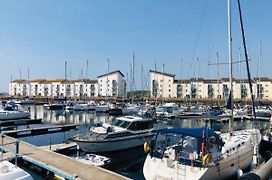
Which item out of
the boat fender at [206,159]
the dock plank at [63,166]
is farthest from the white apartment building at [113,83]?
the boat fender at [206,159]

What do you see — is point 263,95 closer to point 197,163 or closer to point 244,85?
point 244,85

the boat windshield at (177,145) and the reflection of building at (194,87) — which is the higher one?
the reflection of building at (194,87)

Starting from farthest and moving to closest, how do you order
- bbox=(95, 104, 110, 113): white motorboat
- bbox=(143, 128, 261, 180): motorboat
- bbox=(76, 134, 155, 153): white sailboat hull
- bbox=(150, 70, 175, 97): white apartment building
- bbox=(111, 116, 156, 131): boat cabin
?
bbox=(150, 70, 175, 97): white apartment building
bbox=(95, 104, 110, 113): white motorboat
bbox=(111, 116, 156, 131): boat cabin
bbox=(76, 134, 155, 153): white sailboat hull
bbox=(143, 128, 261, 180): motorboat

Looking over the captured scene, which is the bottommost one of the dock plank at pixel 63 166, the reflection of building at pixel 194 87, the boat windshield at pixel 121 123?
the dock plank at pixel 63 166

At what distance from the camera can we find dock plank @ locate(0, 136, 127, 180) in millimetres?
12267

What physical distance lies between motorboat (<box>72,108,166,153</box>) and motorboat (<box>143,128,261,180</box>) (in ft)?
24.6

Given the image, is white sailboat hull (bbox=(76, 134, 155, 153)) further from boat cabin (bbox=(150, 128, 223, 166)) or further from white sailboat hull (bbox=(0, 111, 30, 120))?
white sailboat hull (bbox=(0, 111, 30, 120))

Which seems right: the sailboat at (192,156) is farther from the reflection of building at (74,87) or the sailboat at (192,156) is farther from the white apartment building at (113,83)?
the white apartment building at (113,83)

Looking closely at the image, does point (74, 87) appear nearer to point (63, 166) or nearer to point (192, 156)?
point (63, 166)

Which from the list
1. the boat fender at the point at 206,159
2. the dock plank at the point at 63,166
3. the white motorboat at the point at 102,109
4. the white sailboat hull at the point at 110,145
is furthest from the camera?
the white motorboat at the point at 102,109

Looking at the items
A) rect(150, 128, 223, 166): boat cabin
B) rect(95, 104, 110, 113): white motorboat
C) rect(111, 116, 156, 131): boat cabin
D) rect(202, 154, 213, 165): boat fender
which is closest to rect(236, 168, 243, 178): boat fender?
rect(150, 128, 223, 166): boat cabin

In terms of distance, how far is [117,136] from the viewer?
2056 centimetres

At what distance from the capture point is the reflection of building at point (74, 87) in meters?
120

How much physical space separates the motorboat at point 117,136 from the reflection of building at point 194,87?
74500 millimetres
